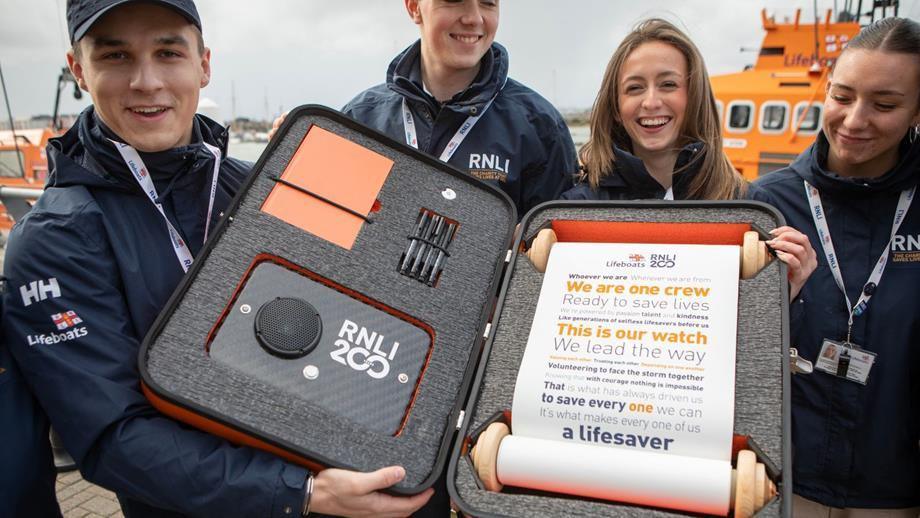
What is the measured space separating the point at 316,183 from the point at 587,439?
87 cm

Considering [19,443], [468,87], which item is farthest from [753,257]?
[19,443]

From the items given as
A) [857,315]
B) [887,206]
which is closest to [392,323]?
[857,315]

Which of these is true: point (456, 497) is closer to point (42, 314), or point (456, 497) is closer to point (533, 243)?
point (533, 243)

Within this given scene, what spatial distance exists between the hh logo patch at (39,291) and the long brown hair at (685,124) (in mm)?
1488

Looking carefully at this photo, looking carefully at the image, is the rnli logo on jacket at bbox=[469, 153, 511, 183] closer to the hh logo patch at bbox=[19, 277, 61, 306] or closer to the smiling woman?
the smiling woman

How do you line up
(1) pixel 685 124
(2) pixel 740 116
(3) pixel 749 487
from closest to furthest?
(3) pixel 749 487 < (1) pixel 685 124 < (2) pixel 740 116

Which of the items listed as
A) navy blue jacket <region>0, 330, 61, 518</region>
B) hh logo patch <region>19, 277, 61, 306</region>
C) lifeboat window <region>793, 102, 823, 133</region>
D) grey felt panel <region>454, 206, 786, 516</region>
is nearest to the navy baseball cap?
hh logo patch <region>19, 277, 61, 306</region>

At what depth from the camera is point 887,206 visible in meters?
1.94

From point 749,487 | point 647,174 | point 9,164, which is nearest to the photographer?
point 749,487

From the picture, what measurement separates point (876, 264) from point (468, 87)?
1436 mm

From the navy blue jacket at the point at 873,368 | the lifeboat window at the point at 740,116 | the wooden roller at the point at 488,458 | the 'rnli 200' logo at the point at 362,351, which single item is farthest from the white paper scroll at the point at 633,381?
the lifeboat window at the point at 740,116

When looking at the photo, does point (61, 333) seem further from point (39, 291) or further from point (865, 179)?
point (865, 179)

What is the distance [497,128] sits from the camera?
234 centimetres

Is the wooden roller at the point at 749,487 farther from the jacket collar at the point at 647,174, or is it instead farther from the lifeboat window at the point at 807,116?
the lifeboat window at the point at 807,116
